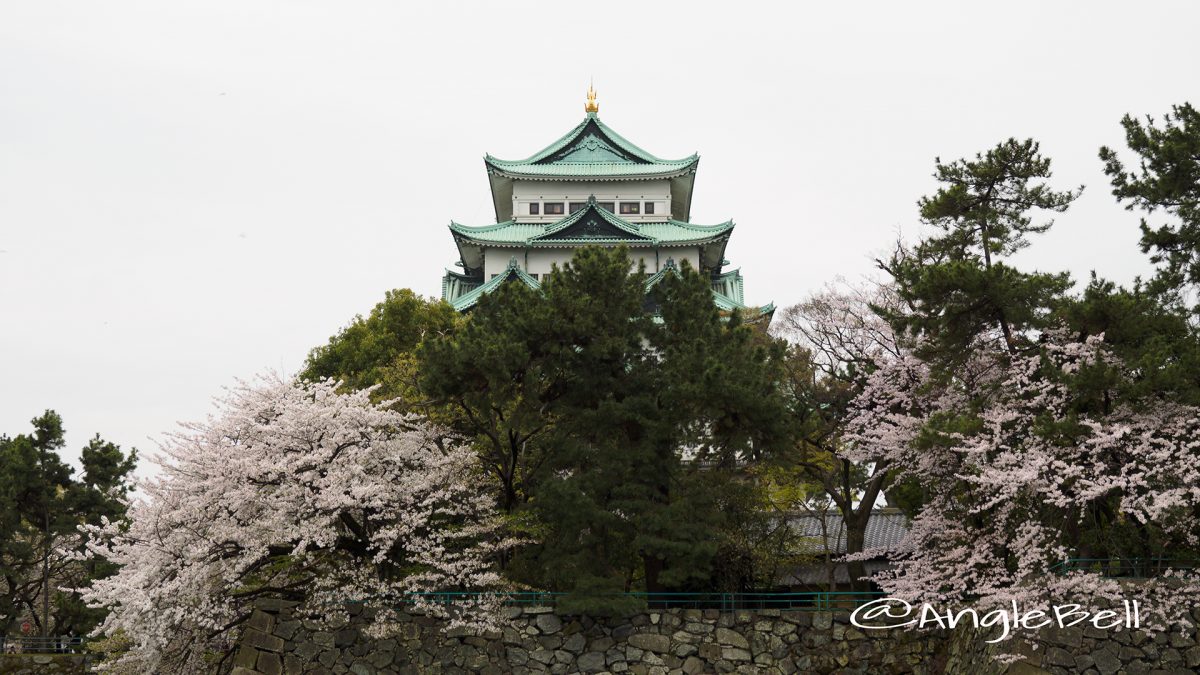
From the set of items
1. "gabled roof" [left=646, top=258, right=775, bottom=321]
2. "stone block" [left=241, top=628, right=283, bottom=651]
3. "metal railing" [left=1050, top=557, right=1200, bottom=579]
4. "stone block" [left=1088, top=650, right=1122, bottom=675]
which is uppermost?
"gabled roof" [left=646, top=258, right=775, bottom=321]

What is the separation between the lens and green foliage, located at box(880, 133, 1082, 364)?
18.2 metres

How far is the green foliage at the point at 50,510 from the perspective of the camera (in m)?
29.0

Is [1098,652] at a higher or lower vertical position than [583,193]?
lower

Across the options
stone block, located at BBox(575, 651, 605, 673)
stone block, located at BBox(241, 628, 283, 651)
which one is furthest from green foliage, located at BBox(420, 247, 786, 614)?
stone block, located at BBox(241, 628, 283, 651)

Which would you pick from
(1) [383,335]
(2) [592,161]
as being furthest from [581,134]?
(1) [383,335]

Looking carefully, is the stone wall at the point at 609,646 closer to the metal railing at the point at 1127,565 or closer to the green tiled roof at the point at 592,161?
the metal railing at the point at 1127,565

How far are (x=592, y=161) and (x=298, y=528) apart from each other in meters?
33.7

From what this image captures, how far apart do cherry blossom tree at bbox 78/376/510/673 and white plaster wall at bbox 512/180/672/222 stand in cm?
2972

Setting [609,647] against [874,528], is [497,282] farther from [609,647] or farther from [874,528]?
[609,647]

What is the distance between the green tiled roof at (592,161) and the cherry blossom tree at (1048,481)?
30603 mm

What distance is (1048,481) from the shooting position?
57.5 feet

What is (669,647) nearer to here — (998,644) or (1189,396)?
(998,644)

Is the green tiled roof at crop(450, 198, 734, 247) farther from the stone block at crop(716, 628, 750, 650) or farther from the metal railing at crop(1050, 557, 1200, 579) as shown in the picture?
the metal railing at crop(1050, 557, 1200, 579)

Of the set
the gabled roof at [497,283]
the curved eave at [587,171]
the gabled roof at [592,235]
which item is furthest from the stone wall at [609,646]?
the curved eave at [587,171]
